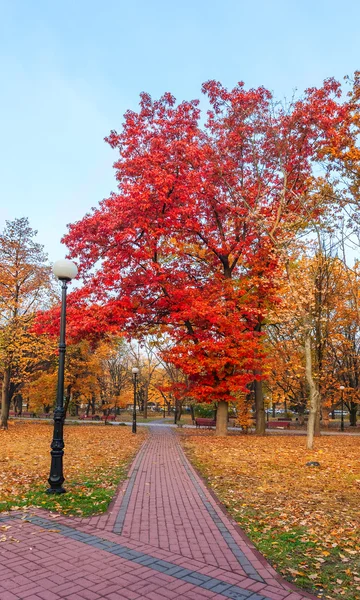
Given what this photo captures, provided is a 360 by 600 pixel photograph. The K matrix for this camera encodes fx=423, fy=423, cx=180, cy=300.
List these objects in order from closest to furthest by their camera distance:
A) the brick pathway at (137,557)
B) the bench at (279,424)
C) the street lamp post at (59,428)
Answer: the brick pathway at (137,557) < the street lamp post at (59,428) < the bench at (279,424)

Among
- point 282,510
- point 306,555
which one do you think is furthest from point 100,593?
point 282,510

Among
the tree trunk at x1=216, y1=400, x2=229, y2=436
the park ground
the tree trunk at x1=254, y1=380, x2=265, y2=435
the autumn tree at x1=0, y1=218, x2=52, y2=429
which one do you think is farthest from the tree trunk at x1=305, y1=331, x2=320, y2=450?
the autumn tree at x1=0, y1=218, x2=52, y2=429

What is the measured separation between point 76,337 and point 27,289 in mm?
9167

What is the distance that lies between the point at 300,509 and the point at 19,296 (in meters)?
21.5

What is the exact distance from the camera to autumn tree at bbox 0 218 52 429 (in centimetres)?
2266

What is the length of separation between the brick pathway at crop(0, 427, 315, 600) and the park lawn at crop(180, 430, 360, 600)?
27 cm

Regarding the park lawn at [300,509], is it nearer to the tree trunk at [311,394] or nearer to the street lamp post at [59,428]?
the tree trunk at [311,394]

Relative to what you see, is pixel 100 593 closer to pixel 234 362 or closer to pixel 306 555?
pixel 306 555

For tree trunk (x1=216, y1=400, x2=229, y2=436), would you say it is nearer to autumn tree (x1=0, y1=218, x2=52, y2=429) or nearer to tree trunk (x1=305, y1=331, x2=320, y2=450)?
tree trunk (x1=305, y1=331, x2=320, y2=450)

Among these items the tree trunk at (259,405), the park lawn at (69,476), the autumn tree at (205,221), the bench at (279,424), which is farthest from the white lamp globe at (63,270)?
the bench at (279,424)

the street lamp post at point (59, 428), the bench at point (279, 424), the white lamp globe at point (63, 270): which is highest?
the white lamp globe at point (63, 270)

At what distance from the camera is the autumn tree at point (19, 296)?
74.3 feet

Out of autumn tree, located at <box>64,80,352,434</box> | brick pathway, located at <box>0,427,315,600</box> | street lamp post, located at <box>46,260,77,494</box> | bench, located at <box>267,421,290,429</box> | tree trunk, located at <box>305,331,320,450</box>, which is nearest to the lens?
brick pathway, located at <box>0,427,315,600</box>

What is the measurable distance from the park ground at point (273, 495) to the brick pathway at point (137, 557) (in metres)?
0.29
